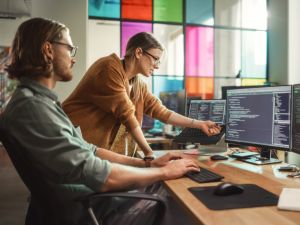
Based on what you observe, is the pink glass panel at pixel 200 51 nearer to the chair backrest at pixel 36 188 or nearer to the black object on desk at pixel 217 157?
the black object on desk at pixel 217 157

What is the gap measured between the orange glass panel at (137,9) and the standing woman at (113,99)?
3.57 m

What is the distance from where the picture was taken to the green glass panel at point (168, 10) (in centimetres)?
563

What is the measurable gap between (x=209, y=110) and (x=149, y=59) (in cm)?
62

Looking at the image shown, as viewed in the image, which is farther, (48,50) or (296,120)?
(296,120)

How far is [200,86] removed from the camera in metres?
5.86

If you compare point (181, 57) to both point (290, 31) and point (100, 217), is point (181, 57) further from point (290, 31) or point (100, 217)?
point (100, 217)

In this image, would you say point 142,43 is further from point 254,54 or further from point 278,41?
point 254,54

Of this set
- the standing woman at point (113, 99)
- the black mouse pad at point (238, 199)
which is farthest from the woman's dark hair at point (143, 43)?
the black mouse pad at point (238, 199)

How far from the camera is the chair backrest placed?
1000mm

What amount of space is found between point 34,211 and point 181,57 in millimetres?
4923

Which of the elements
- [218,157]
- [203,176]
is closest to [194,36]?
[218,157]

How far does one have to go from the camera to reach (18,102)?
3.43 ft

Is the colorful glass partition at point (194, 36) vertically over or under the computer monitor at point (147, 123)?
over

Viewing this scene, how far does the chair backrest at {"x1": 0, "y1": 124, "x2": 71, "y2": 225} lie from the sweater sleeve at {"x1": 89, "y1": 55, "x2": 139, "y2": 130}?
0.89 metres
